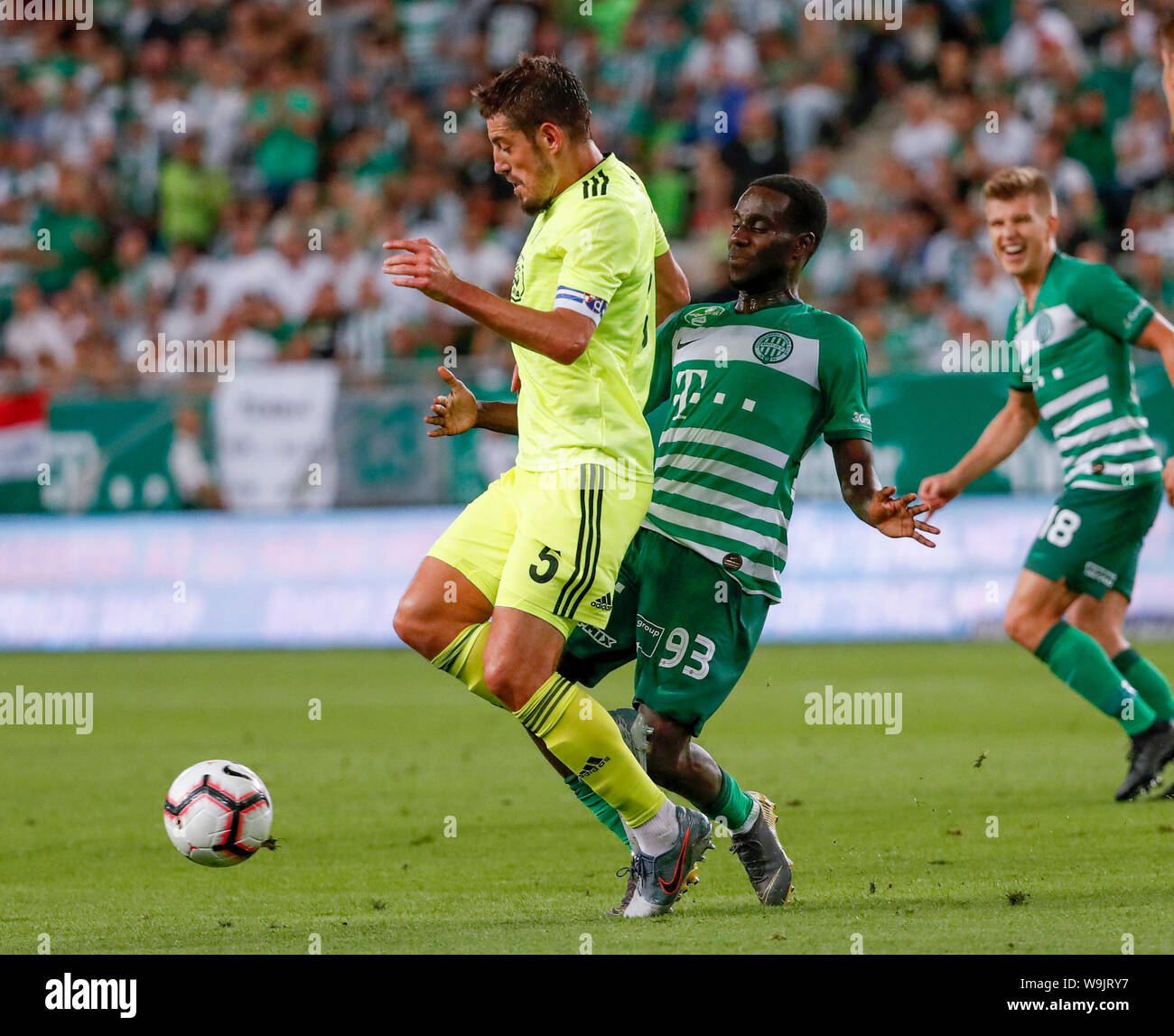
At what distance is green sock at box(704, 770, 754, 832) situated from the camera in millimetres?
5312

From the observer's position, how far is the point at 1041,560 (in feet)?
24.8

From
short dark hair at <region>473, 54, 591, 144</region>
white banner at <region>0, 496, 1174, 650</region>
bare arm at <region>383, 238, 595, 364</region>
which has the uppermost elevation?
short dark hair at <region>473, 54, 591, 144</region>

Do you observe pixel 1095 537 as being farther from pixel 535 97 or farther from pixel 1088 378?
pixel 535 97

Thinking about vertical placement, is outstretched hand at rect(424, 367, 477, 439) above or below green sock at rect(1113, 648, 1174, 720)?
above

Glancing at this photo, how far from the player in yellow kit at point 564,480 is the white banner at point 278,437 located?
29.5 feet

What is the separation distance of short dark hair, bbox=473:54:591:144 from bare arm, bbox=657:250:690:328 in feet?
2.16

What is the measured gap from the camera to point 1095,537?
7504 mm

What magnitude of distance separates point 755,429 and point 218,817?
2.11 m

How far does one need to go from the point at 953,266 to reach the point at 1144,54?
2.96 metres

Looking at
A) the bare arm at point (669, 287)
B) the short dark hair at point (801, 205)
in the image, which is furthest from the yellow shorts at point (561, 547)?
the short dark hair at point (801, 205)

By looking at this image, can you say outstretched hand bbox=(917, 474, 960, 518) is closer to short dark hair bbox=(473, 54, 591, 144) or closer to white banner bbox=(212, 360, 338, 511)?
short dark hair bbox=(473, 54, 591, 144)

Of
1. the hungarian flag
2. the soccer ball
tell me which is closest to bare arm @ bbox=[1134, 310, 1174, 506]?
the soccer ball

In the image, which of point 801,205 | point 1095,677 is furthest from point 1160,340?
point 801,205

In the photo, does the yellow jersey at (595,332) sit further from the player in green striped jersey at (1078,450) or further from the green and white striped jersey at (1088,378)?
the green and white striped jersey at (1088,378)
